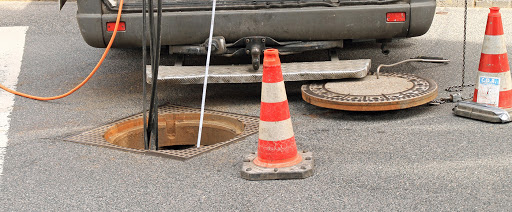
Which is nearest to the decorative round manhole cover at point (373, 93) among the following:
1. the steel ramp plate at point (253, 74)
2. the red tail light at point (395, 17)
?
the steel ramp plate at point (253, 74)

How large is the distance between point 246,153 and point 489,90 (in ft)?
6.40

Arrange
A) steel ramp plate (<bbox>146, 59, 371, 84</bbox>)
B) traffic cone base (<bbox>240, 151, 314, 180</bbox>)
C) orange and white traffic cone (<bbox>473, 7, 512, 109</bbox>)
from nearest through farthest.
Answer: traffic cone base (<bbox>240, 151, 314, 180</bbox>) < orange and white traffic cone (<bbox>473, 7, 512, 109</bbox>) < steel ramp plate (<bbox>146, 59, 371, 84</bbox>)

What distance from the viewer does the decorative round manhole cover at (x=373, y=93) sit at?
5.20 m

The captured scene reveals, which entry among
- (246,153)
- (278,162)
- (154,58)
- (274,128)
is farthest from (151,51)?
(278,162)

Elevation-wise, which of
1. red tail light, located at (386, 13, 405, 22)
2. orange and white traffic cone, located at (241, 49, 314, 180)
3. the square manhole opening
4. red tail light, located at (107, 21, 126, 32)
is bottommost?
the square manhole opening

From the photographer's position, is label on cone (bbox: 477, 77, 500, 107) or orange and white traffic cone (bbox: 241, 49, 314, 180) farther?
label on cone (bbox: 477, 77, 500, 107)

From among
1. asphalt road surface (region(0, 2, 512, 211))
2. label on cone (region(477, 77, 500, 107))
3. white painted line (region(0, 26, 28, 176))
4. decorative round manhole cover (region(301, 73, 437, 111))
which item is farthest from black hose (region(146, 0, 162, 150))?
label on cone (region(477, 77, 500, 107))

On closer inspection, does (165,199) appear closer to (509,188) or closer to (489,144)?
(509,188)

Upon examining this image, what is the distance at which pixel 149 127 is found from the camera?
4895 millimetres

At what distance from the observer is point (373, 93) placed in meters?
5.46

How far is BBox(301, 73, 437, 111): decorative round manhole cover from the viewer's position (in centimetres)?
520

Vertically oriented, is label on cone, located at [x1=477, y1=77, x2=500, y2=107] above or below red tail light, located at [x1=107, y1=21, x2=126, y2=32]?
below

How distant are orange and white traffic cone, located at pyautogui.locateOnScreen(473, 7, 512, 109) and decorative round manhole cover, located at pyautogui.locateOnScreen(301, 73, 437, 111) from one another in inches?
16.5

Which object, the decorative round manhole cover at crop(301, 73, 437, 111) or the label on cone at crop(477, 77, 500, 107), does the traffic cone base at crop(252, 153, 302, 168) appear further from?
the label on cone at crop(477, 77, 500, 107)
